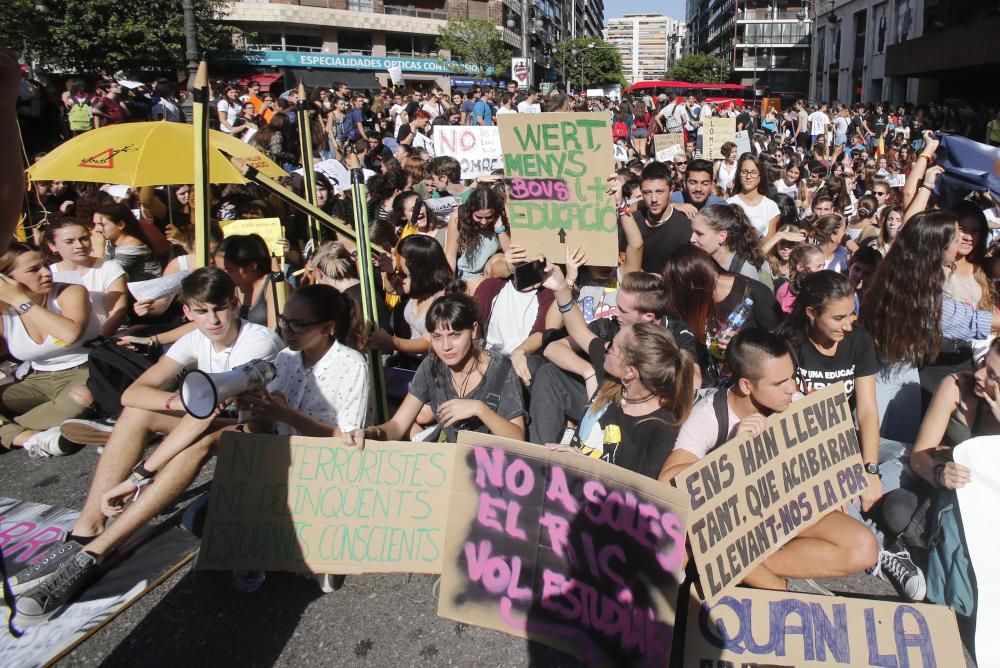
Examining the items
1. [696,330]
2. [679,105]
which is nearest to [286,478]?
[696,330]

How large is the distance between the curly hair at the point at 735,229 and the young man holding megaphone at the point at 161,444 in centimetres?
293

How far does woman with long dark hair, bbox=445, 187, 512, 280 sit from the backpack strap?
8.24ft

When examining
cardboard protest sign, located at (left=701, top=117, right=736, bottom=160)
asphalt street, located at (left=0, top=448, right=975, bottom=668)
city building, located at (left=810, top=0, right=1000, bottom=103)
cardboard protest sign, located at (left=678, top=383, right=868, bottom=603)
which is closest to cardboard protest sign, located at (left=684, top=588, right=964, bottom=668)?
cardboard protest sign, located at (left=678, top=383, right=868, bottom=603)

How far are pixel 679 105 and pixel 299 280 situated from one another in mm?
16015

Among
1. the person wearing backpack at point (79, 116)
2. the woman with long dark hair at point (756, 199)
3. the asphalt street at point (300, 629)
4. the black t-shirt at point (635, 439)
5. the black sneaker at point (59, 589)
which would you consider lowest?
the asphalt street at point (300, 629)

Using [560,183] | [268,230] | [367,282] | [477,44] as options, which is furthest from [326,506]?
[477,44]

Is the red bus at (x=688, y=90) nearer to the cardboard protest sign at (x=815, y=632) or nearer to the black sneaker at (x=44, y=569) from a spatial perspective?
the cardboard protest sign at (x=815, y=632)

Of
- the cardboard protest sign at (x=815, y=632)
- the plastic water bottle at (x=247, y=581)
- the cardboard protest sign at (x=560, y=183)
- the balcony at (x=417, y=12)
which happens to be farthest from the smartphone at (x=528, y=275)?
Answer: the balcony at (x=417, y=12)

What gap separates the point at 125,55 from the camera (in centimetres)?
3466

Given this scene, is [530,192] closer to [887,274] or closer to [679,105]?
[887,274]

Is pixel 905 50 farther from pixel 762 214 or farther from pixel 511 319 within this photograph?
pixel 511 319

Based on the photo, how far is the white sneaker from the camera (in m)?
4.74

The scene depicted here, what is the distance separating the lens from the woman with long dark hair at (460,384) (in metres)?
3.34

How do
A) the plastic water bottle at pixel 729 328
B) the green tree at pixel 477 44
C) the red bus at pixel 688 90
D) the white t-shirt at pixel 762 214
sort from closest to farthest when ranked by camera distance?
1. the plastic water bottle at pixel 729 328
2. the white t-shirt at pixel 762 214
3. the red bus at pixel 688 90
4. the green tree at pixel 477 44
